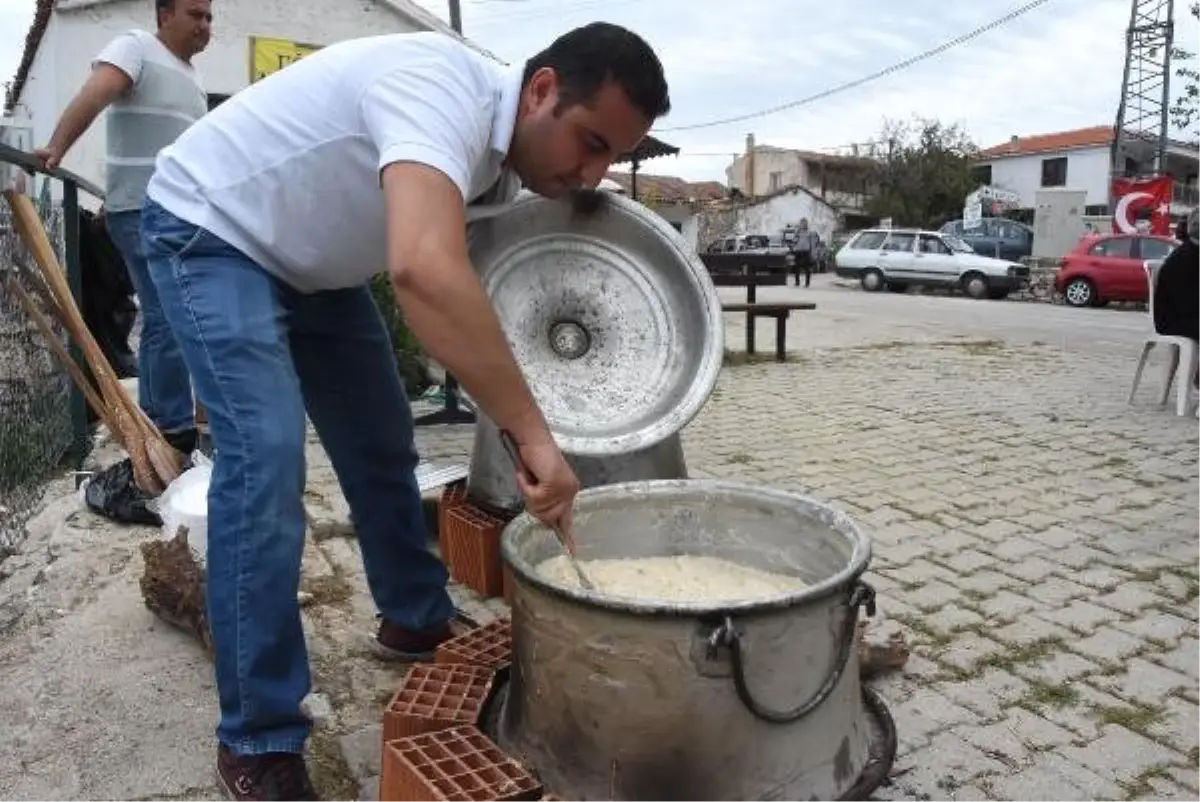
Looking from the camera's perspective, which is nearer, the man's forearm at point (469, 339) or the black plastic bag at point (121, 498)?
the man's forearm at point (469, 339)

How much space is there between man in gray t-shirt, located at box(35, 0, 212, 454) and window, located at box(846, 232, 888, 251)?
23383 mm

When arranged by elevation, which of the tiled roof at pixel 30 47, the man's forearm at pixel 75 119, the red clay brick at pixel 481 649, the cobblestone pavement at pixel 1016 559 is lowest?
the cobblestone pavement at pixel 1016 559

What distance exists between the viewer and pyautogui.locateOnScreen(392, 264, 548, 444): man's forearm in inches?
64.7

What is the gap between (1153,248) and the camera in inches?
773

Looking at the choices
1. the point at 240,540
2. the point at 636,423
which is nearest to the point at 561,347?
the point at 636,423

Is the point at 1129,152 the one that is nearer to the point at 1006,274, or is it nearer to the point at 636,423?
the point at 1006,274

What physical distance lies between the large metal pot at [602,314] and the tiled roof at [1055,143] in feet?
172

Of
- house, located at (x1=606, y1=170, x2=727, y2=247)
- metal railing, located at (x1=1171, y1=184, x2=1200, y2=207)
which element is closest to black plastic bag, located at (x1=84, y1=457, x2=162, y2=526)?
house, located at (x1=606, y1=170, x2=727, y2=247)

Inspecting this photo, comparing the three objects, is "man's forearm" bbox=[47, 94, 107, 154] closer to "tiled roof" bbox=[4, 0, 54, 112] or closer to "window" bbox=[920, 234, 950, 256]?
"tiled roof" bbox=[4, 0, 54, 112]

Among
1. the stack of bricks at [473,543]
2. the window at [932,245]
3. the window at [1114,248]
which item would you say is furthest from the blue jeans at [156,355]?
the window at [932,245]

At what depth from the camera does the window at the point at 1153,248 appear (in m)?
19.5

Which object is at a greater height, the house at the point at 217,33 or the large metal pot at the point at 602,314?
A: the house at the point at 217,33

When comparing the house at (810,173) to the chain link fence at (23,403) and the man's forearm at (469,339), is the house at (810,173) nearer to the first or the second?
the chain link fence at (23,403)

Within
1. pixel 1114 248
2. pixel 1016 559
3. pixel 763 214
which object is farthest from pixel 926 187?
pixel 1016 559
